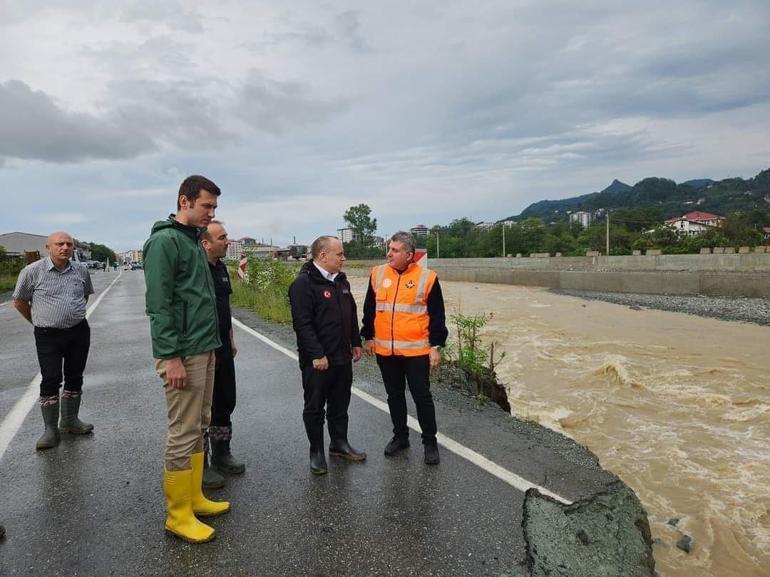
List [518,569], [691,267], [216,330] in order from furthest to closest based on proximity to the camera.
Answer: [691,267], [216,330], [518,569]

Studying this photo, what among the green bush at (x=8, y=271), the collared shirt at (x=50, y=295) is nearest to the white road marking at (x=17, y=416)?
the collared shirt at (x=50, y=295)

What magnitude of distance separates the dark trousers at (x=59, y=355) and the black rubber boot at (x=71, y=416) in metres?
0.08

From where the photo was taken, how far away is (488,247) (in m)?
85.1

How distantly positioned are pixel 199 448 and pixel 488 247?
84.0 m

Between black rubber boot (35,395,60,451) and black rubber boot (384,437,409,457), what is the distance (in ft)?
9.44

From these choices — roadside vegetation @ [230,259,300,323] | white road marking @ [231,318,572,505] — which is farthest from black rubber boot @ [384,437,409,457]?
roadside vegetation @ [230,259,300,323]

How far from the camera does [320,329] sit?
13.4 ft

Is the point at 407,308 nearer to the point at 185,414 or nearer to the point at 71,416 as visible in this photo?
the point at 185,414

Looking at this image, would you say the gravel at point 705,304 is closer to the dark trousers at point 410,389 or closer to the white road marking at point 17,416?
Result: the dark trousers at point 410,389

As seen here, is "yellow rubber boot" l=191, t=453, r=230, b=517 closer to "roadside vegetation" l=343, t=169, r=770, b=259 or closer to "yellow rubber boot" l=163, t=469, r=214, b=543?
"yellow rubber boot" l=163, t=469, r=214, b=543

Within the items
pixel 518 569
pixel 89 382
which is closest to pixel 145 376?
pixel 89 382

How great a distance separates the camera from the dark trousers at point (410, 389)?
4.22m

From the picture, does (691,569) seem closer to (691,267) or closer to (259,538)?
(259,538)

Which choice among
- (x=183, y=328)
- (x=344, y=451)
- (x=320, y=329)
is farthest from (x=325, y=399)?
(x=183, y=328)
